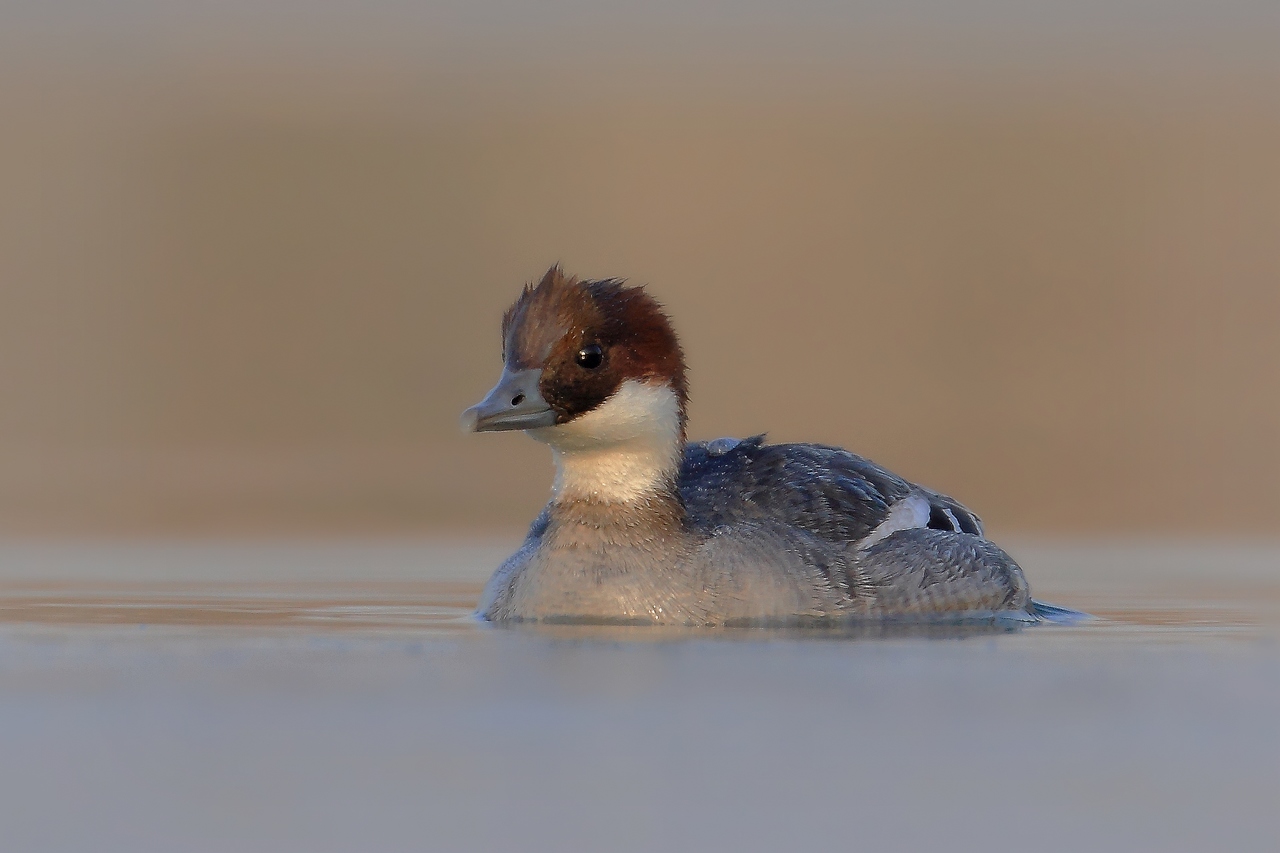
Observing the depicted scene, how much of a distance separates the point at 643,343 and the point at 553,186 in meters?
21.3

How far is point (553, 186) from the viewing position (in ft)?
105

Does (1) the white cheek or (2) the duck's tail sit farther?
(2) the duck's tail

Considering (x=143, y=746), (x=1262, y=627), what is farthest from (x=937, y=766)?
(x=1262, y=627)

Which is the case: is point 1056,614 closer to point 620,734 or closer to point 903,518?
point 903,518

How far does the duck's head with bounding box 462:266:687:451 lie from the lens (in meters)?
10.4

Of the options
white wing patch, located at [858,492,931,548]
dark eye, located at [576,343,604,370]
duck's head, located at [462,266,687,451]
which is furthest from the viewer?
white wing patch, located at [858,492,931,548]

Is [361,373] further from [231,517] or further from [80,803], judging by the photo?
[80,803]

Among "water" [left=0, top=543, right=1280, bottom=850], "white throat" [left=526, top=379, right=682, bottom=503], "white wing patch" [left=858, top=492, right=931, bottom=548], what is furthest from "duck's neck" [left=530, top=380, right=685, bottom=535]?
"white wing patch" [left=858, top=492, right=931, bottom=548]

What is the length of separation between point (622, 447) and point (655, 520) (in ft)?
1.39

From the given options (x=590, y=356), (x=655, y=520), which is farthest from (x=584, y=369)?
(x=655, y=520)

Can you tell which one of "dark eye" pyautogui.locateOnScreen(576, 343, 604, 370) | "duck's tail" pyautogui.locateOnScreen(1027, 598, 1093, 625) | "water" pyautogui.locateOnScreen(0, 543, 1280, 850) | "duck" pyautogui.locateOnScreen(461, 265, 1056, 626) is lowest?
"water" pyautogui.locateOnScreen(0, 543, 1280, 850)

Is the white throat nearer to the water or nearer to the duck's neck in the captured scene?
the duck's neck

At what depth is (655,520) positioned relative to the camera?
10.7 meters

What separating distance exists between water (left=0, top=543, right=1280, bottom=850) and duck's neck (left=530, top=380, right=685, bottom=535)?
827mm
